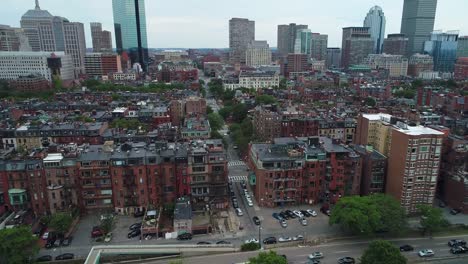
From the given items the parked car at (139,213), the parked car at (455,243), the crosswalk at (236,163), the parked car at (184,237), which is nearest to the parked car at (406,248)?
the parked car at (455,243)

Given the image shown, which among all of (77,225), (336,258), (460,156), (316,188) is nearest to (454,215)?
(460,156)

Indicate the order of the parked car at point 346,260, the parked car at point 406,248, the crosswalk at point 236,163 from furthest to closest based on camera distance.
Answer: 1. the crosswalk at point 236,163
2. the parked car at point 406,248
3. the parked car at point 346,260

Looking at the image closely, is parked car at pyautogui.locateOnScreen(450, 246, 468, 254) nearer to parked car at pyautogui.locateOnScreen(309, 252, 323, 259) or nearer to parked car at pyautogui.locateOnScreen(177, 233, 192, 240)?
parked car at pyautogui.locateOnScreen(309, 252, 323, 259)

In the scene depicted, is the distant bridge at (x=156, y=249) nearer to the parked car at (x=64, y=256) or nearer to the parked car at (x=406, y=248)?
the parked car at (x=64, y=256)

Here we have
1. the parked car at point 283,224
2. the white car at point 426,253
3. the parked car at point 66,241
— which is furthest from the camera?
the parked car at point 283,224

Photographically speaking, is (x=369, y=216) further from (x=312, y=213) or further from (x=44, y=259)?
(x=44, y=259)

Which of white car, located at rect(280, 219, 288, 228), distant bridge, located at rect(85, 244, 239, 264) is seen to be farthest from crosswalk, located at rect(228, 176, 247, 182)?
distant bridge, located at rect(85, 244, 239, 264)

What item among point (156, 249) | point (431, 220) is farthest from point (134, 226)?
point (431, 220)
